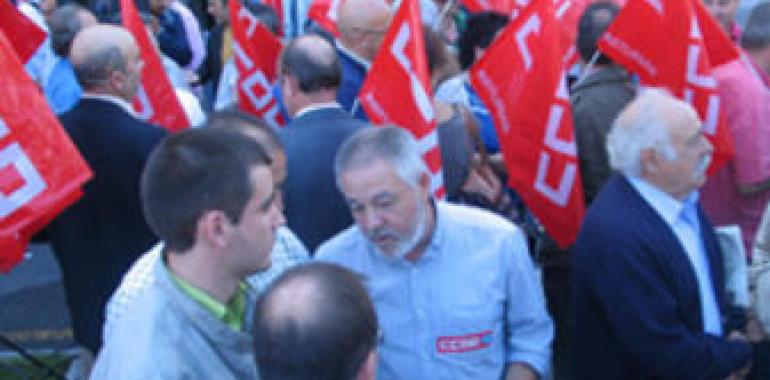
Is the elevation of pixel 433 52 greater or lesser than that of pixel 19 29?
lesser

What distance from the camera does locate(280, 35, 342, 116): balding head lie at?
151 inches

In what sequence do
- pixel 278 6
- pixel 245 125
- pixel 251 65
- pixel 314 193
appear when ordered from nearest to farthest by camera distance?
pixel 245 125
pixel 314 193
pixel 251 65
pixel 278 6

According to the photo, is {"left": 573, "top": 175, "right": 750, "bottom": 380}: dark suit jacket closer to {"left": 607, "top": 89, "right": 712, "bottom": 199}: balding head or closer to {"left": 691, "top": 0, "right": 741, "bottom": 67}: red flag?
{"left": 607, "top": 89, "right": 712, "bottom": 199}: balding head

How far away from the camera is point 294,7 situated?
7547 millimetres

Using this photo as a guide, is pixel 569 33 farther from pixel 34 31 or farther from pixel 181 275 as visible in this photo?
pixel 181 275

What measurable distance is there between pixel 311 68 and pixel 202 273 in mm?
1850

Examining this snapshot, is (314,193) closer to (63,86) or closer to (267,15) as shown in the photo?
(63,86)

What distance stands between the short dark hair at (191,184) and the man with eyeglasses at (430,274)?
53cm

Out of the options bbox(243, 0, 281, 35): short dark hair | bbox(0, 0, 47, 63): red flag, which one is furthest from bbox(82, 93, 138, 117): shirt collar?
bbox(243, 0, 281, 35): short dark hair

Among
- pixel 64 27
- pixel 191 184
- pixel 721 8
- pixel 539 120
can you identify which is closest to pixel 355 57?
pixel 539 120

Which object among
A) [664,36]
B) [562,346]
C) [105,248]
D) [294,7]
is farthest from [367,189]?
[294,7]

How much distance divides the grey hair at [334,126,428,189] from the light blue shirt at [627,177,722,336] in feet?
2.53

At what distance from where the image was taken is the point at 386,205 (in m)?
2.62

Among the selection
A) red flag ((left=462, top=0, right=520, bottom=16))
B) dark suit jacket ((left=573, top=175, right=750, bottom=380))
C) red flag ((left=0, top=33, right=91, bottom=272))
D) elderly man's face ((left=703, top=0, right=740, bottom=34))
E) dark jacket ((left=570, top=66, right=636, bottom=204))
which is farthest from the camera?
red flag ((left=462, top=0, right=520, bottom=16))
